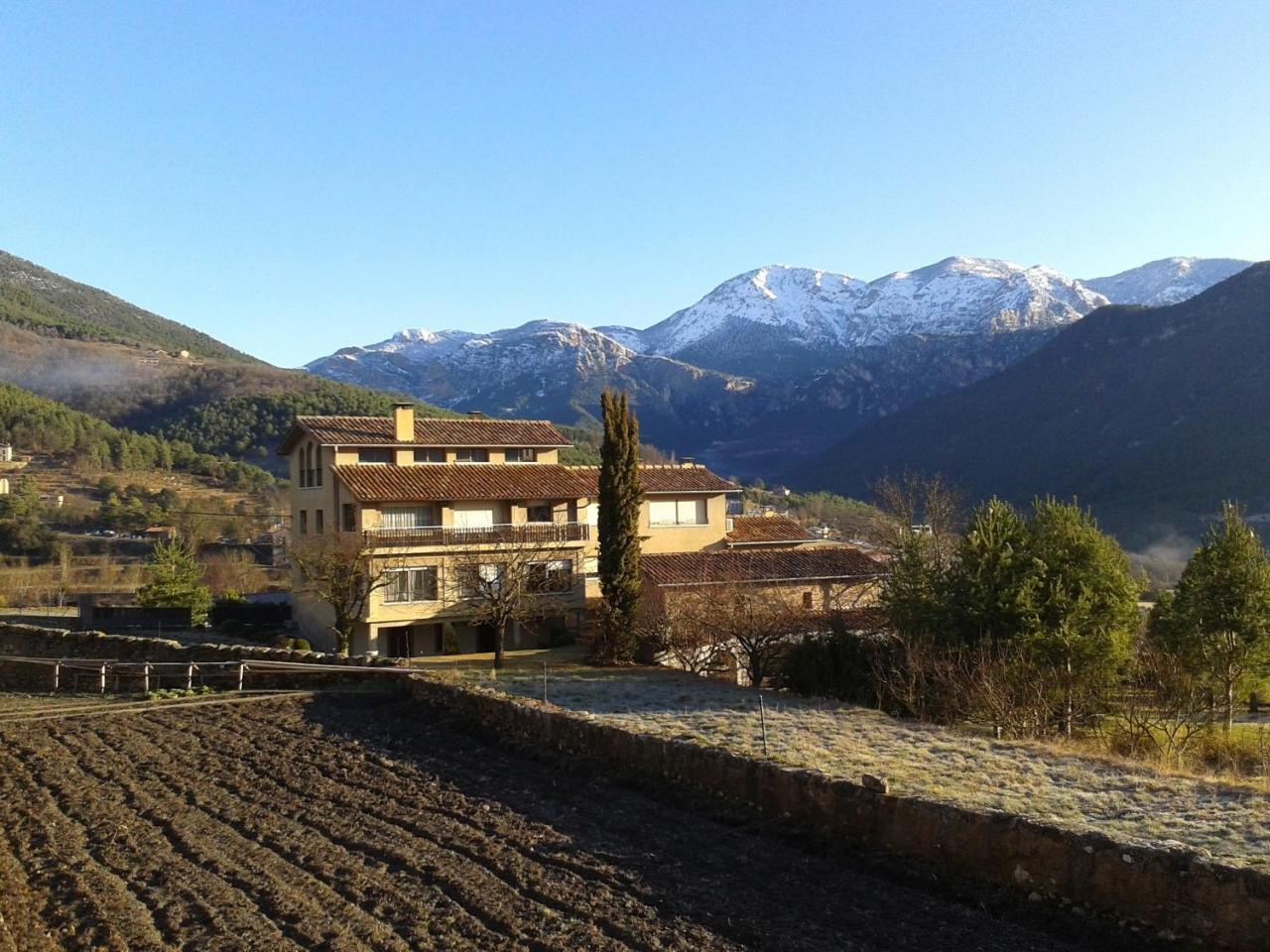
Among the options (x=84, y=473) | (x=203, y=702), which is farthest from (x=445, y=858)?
(x=84, y=473)

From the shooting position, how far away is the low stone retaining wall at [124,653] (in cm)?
2498

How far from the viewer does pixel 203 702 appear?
69.2ft

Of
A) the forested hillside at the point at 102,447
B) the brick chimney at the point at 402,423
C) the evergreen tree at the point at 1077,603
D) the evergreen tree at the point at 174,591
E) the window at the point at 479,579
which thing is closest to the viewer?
the evergreen tree at the point at 1077,603

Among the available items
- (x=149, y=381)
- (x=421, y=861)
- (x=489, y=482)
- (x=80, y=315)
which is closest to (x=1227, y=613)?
(x=489, y=482)

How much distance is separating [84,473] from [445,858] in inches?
3937

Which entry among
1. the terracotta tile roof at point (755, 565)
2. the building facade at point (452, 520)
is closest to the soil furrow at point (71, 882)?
the building facade at point (452, 520)

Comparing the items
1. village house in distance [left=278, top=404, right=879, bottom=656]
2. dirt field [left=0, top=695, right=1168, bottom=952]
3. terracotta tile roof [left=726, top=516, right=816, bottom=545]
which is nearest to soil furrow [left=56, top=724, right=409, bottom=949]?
dirt field [left=0, top=695, right=1168, bottom=952]

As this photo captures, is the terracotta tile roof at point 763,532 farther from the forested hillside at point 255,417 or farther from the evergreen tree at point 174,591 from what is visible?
the forested hillside at point 255,417

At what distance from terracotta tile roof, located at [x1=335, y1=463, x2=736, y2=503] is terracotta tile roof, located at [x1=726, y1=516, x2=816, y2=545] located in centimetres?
248

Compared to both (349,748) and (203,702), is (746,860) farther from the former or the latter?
(203,702)

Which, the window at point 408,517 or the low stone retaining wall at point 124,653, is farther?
the window at point 408,517

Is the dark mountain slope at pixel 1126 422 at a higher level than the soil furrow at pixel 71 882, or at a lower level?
higher

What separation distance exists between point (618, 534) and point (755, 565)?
8146 mm

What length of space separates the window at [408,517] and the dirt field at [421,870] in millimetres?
19985
